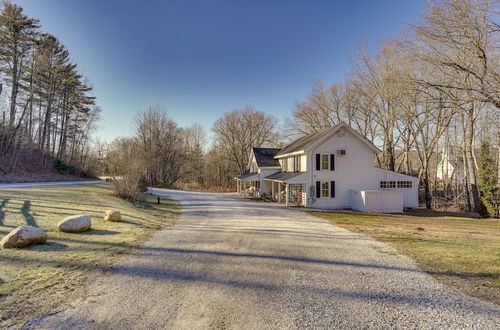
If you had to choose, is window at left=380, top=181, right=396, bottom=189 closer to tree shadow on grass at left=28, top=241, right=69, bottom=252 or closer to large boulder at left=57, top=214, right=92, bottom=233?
large boulder at left=57, top=214, right=92, bottom=233

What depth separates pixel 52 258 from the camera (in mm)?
5098

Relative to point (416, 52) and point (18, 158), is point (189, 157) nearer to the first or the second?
point (18, 158)

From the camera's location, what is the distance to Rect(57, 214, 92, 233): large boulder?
693 cm

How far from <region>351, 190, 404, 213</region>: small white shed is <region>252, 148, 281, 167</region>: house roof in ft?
31.9

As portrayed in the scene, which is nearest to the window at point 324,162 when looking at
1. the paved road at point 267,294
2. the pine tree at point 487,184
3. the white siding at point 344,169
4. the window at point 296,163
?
the white siding at point 344,169

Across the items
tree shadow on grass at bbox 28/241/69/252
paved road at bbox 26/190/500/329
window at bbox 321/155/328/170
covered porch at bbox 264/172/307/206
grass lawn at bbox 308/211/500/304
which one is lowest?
paved road at bbox 26/190/500/329

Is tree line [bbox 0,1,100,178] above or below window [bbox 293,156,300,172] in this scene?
above

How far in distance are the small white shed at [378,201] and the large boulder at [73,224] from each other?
17.2 meters

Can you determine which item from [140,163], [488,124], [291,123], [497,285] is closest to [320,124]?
[291,123]

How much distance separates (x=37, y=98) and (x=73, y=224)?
2916 cm

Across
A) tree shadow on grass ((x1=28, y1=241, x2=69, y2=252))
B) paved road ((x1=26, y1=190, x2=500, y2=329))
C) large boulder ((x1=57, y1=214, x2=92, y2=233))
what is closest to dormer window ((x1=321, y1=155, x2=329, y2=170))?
paved road ((x1=26, y1=190, x2=500, y2=329))

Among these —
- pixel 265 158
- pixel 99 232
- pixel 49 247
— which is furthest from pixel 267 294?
pixel 265 158

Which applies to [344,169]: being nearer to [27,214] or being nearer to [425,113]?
[425,113]

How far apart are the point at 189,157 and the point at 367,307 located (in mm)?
44222
